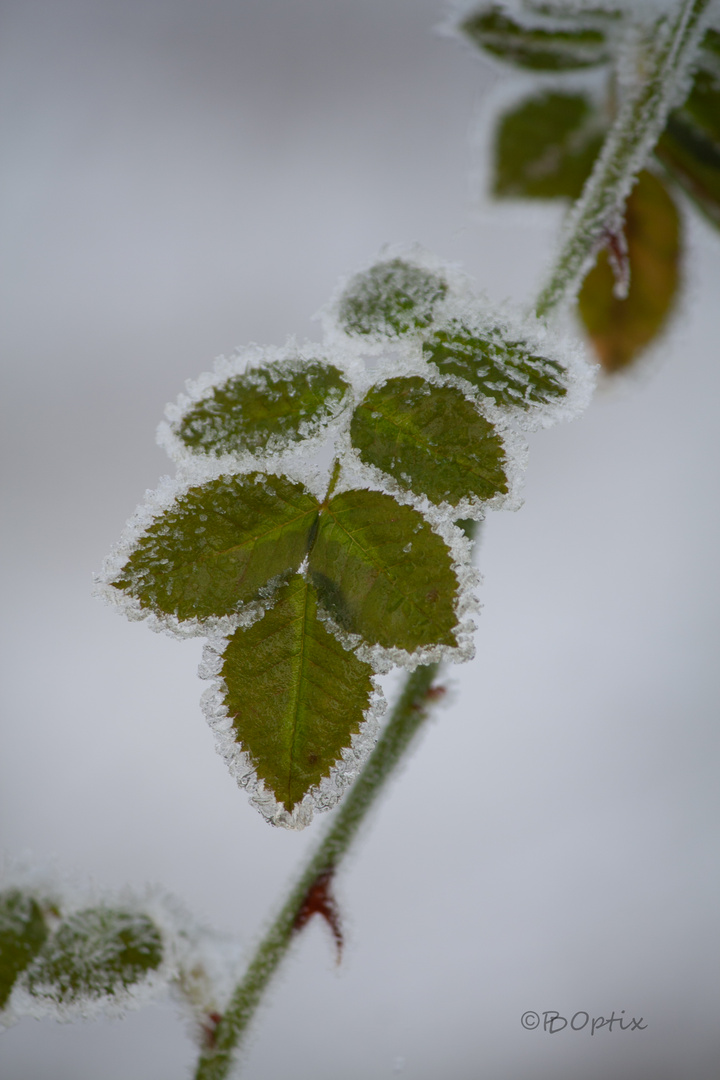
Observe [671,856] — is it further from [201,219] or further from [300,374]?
[201,219]

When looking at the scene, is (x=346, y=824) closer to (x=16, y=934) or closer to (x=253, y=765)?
(x=253, y=765)

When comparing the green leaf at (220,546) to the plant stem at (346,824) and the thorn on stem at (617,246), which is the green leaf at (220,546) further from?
the thorn on stem at (617,246)

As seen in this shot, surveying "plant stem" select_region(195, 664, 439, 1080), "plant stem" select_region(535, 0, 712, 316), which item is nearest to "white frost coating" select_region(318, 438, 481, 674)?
"plant stem" select_region(195, 664, 439, 1080)

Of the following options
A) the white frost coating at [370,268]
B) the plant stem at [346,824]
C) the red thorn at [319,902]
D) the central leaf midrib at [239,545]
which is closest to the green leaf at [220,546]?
the central leaf midrib at [239,545]

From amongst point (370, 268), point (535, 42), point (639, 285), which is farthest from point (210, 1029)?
point (535, 42)

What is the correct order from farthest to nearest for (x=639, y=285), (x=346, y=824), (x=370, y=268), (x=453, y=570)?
1. (x=639, y=285)
2. (x=346, y=824)
3. (x=370, y=268)
4. (x=453, y=570)

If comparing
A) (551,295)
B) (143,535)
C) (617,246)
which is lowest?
(143,535)

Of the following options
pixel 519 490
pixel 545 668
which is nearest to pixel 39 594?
pixel 545 668
